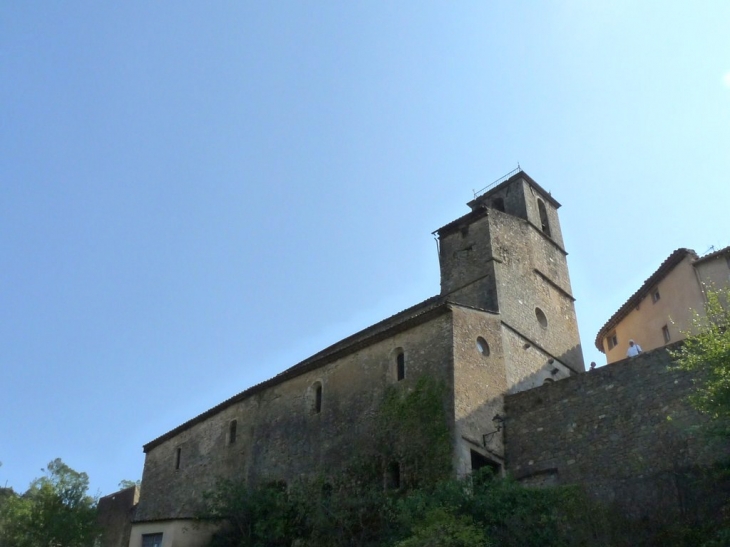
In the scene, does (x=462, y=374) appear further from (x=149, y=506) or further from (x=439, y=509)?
(x=149, y=506)

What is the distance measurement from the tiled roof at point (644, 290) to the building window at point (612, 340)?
0.24 m

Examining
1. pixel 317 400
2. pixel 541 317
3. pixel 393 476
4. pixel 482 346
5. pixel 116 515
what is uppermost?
pixel 541 317

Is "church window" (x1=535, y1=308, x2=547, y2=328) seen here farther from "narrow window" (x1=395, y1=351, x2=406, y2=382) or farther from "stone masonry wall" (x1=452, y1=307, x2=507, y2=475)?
"narrow window" (x1=395, y1=351, x2=406, y2=382)

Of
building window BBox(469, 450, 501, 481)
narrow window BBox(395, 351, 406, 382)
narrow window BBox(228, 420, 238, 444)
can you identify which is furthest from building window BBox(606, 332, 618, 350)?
narrow window BBox(228, 420, 238, 444)

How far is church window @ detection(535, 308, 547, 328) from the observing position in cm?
2861

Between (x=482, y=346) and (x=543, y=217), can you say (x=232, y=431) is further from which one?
(x=543, y=217)

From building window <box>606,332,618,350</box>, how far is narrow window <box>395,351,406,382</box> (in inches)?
599

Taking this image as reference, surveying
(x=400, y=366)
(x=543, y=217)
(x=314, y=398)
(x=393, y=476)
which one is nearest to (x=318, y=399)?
(x=314, y=398)

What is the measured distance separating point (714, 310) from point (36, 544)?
2427 centimetres

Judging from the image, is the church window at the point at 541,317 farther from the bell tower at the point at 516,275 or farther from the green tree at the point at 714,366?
the green tree at the point at 714,366

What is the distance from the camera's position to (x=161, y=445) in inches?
1373

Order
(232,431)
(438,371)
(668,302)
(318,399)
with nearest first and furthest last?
(438,371), (318,399), (232,431), (668,302)

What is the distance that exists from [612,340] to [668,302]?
565 centimetres

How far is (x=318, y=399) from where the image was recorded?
27328 millimetres
